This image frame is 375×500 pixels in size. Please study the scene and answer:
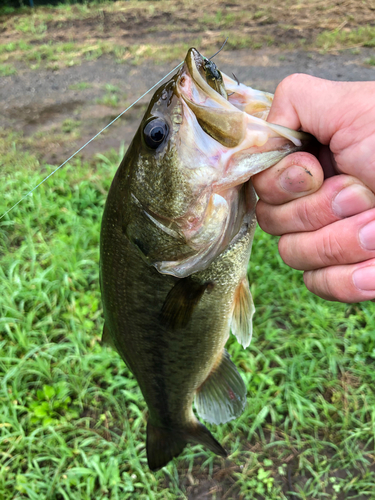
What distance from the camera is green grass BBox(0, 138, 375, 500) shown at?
90.8 inches

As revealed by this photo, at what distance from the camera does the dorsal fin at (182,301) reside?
1.38 metres

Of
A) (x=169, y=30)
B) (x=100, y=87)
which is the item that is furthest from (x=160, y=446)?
(x=169, y=30)

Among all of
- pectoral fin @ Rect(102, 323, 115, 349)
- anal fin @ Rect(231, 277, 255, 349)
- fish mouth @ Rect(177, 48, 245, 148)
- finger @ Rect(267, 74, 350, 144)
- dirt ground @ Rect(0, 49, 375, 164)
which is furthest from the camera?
dirt ground @ Rect(0, 49, 375, 164)

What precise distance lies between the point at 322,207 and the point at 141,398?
202 cm

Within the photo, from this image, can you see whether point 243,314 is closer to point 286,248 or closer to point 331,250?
point 286,248

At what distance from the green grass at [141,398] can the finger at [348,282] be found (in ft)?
4.94

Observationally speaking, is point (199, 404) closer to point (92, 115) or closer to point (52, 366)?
point (52, 366)

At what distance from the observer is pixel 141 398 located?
8.57 ft

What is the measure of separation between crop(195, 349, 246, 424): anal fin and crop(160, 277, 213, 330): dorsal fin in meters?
0.51

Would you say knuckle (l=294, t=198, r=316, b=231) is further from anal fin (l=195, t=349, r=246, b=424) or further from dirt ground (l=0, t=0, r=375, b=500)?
dirt ground (l=0, t=0, r=375, b=500)

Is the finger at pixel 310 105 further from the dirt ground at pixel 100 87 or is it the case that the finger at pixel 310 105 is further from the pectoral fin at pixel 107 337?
the dirt ground at pixel 100 87

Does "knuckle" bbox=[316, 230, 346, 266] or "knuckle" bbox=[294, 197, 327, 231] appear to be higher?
"knuckle" bbox=[294, 197, 327, 231]

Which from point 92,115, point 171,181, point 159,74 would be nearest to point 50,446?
point 171,181

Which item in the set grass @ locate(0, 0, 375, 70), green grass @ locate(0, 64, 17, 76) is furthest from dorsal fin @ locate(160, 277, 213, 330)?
green grass @ locate(0, 64, 17, 76)
